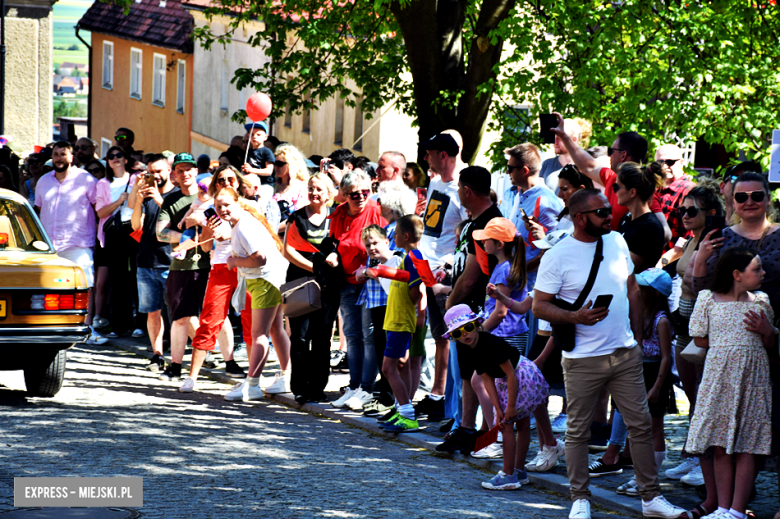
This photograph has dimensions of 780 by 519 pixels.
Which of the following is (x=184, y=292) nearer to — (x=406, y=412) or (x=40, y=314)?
(x=40, y=314)

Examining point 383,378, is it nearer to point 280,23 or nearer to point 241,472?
point 241,472

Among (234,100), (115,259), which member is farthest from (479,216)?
(234,100)

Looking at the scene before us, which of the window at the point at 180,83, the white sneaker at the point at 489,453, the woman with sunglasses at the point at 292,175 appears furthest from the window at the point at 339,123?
the white sneaker at the point at 489,453

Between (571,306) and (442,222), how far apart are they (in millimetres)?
2820

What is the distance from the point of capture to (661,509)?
20.8 ft

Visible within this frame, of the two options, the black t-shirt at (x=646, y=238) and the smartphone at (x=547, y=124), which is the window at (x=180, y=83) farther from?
the black t-shirt at (x=646, y=238)

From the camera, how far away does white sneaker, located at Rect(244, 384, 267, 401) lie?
10047mm

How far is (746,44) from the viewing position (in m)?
15.1

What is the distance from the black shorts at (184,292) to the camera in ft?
35.0

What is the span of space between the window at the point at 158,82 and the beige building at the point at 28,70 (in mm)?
4336

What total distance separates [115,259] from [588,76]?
6.64 metres

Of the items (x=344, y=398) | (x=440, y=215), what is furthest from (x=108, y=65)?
(x=440, y=215)

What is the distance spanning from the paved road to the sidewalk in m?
0.10

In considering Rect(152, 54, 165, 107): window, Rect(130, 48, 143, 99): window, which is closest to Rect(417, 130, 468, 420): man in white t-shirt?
Rect(152, 54, 165, 107): window
